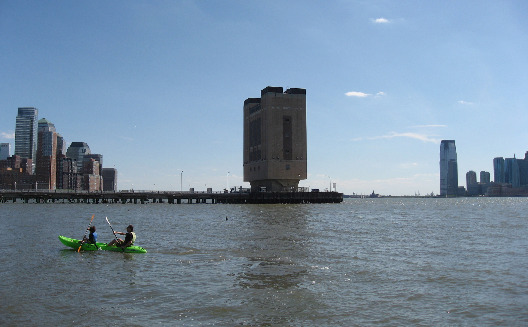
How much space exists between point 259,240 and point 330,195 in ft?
422

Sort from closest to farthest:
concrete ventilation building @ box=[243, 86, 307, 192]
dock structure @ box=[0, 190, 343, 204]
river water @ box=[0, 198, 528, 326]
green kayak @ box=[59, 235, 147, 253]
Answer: river water @ box=[0, 198, 528, 326] → green kayak @ box=[59, 235, 147, 253] → dock structure @ box=[0, 190, 343, 204] → concrete ventilation building @ box=[243, 86, 307, 192]

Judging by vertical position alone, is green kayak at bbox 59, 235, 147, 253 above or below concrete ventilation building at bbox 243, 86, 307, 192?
below

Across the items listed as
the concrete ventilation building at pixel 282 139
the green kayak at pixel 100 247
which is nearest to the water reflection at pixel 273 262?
the green kayak at pixel 100 247

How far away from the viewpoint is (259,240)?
40.1m

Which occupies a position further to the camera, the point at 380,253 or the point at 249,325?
the point at 380,253

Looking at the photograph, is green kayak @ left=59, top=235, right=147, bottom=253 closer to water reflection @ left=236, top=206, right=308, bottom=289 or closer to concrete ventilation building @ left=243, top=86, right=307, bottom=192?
water reflection @ left=236, top=206, right=308, bottom=289

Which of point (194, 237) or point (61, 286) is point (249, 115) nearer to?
point (194, 237)


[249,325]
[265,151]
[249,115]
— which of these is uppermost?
[249,115]

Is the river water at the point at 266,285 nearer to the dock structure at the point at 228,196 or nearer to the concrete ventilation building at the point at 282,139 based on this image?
the dock structure at the point at 228,196

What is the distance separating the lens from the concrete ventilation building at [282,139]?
15475cm

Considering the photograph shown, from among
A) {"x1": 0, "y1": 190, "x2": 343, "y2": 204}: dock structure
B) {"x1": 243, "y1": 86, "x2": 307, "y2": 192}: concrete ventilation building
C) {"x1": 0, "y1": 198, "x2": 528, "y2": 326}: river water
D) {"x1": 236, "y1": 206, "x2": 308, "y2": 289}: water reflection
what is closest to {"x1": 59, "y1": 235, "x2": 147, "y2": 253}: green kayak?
{"x1": 0, "y1": 198, "x2": 528, "y2": 326}: river water

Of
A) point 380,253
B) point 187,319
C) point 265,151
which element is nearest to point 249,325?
point 187,319

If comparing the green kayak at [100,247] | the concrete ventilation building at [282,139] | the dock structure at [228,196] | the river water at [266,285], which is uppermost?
the concrete ventilation building at [282,139]

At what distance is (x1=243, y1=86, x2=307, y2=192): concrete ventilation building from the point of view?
15475 cm
